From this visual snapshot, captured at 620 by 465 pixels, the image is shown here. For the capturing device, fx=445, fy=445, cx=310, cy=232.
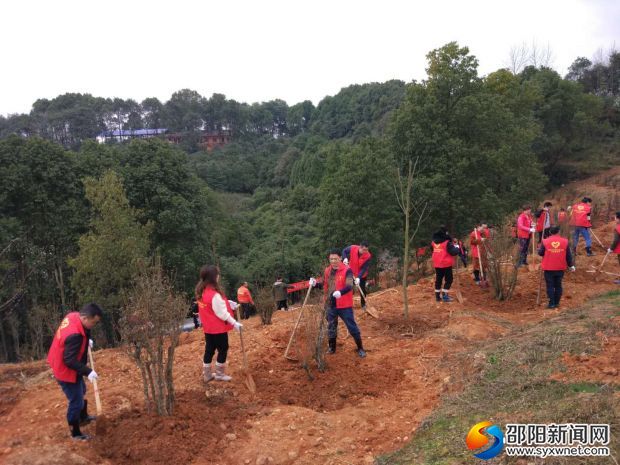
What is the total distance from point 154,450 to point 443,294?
632cm

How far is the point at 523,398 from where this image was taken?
4.47m

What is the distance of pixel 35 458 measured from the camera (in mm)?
3947

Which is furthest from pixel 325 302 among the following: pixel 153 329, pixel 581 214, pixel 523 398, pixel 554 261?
pixel 581 214

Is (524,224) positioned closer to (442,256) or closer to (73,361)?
(442,256)

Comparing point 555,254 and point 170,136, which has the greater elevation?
point 170,136

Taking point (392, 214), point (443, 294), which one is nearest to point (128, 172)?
point (392, 214)

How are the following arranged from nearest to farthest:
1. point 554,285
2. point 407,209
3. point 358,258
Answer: point 407,209 < point 554,285 < point 358,258

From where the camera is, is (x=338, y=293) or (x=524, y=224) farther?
(x=524, y=224)

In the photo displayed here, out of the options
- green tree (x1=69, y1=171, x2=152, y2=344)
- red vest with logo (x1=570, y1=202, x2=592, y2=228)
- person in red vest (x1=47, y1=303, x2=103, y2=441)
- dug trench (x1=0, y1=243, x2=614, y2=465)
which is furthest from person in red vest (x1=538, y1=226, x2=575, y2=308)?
green tree (x1=69, y1=171, x2=152, y2=344)

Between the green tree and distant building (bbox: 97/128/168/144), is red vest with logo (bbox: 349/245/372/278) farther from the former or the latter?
distant building (bbox: 97/128/168/144)

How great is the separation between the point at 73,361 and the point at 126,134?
234 feet

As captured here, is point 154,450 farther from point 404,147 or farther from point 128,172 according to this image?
point 128,172

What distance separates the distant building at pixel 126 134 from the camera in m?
66.6

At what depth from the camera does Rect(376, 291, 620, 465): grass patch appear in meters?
3.64
